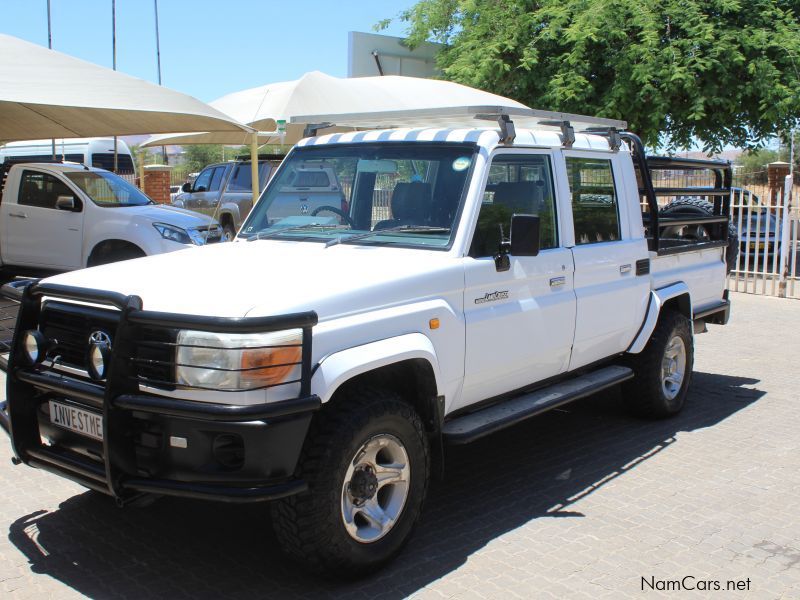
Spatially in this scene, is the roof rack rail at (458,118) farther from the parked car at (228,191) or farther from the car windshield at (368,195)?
the parked car at (228,191)

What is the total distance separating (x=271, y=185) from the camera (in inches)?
209

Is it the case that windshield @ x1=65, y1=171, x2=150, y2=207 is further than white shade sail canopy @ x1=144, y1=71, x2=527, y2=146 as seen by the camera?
No

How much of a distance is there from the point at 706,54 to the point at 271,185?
12599mm

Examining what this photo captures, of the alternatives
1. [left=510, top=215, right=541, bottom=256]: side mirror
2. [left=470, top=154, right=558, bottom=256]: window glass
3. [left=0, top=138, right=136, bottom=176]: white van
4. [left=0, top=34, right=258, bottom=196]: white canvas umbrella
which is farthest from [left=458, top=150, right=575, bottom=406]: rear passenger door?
[left=0, top=138, right=136, bottom=176]: white van

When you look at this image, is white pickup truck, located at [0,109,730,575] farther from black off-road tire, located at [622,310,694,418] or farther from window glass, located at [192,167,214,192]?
window glass, located at [192,167,214,192]

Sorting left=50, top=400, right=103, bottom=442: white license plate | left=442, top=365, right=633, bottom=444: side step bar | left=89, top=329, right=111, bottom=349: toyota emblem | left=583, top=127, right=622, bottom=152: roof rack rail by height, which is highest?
left=583, top=127, right=622, bottom=152: roof rack rail

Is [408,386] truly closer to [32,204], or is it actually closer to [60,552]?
[60,552]

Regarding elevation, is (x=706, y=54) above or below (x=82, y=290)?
above

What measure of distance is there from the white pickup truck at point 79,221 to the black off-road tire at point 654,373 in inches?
266

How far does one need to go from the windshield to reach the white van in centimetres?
1024

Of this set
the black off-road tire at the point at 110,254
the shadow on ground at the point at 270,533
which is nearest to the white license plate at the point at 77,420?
the shadow on ground at the point at 270,533

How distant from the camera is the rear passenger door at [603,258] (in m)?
5.38

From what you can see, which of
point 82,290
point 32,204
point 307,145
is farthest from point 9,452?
point 32,204

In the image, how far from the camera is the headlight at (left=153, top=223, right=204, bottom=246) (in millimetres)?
11156
